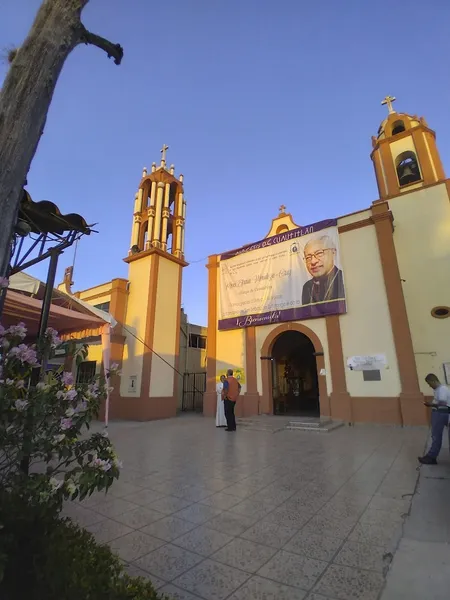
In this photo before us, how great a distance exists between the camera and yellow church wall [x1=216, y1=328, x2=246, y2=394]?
1320 centimetres

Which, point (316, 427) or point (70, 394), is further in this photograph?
point (316, 427)

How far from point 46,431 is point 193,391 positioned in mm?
15789

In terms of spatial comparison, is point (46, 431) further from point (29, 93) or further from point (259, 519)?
point (29, 93)

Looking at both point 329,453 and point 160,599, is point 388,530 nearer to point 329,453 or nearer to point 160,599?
point 160,599

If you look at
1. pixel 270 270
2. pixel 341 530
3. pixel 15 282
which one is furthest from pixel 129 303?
pixel 341 530

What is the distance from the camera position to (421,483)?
13.3 ft

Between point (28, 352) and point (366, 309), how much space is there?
10716mm

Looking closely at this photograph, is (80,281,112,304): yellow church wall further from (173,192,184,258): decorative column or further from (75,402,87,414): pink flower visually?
(75,402,87,414): pink flower

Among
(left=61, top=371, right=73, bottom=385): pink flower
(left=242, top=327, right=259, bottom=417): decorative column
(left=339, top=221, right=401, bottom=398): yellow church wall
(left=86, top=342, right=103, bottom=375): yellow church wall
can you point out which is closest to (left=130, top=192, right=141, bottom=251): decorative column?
(left=86, top=342, right=103, bottom=375): yellow church wall

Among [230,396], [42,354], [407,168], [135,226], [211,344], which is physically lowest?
[230,396]

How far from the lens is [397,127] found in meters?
13.6

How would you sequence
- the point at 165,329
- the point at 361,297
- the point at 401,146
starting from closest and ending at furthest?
the point at 361,297 → the point at 401,146 → the point at 165,329

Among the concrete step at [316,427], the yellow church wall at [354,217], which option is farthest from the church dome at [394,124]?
the concrete step at [316,427]

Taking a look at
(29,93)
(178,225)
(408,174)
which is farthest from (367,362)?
(178,225)
